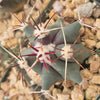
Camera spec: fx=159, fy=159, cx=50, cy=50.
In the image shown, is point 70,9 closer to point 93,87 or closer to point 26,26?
point 26,26

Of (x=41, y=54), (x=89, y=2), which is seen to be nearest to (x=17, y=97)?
(x=41, y=54)

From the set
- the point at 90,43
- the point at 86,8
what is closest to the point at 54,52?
the point at 90,43

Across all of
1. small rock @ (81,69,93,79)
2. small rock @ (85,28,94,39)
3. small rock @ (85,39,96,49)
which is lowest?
small rock @ (81,69,93,79)

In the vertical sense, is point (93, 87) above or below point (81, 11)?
below

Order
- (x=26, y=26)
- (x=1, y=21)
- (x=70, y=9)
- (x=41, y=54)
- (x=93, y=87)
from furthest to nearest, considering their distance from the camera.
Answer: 1. (x=1, y=21)
2. (x=70, y=9)
3. (x=93, y=87)
4. (x=26, y=26)
5. (x=41, y=54)

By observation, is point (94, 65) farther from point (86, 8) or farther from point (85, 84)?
point (86, 8)

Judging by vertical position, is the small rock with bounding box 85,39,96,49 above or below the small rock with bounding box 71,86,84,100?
above

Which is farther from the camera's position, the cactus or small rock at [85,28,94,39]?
small rock at [85,28,94,39]

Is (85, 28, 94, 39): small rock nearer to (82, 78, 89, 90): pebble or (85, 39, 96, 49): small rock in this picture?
(85, 39, 96, 49): small rock

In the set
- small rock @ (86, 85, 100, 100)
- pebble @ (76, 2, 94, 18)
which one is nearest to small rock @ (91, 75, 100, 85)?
small rock @ (86, 85, 100, 100)
